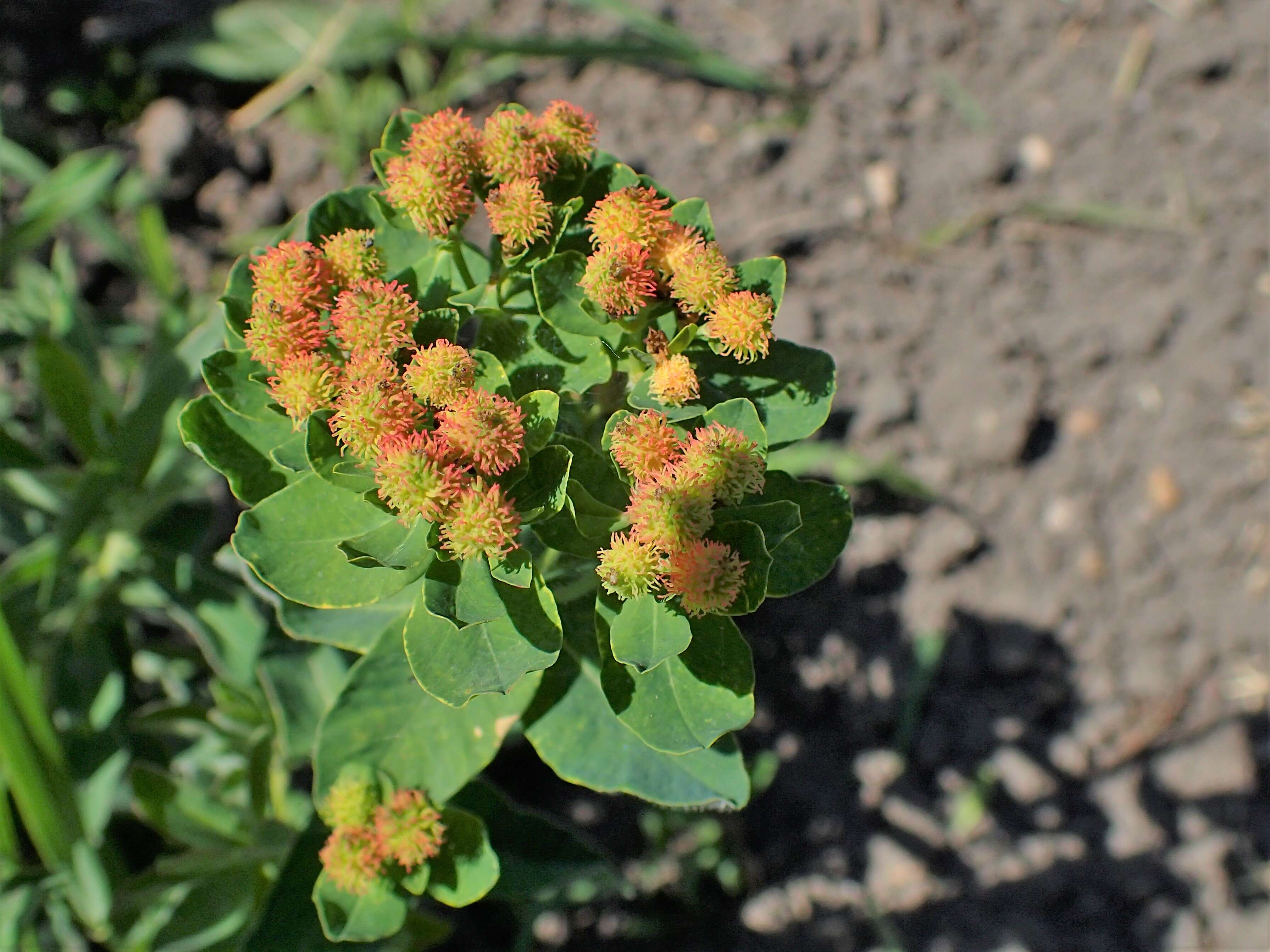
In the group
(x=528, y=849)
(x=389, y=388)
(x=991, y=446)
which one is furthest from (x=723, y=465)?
(x=991, y=446)

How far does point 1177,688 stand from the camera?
2.89m

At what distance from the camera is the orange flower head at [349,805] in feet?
4.69

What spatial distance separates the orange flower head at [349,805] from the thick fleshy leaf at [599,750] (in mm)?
246

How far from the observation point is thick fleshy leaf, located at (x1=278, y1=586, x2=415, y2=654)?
61.6 inches

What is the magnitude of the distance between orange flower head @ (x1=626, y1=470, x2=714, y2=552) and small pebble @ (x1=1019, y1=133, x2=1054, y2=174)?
2.52m

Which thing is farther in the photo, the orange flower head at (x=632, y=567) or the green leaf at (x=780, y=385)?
the green leaf at (x=780, y=385)

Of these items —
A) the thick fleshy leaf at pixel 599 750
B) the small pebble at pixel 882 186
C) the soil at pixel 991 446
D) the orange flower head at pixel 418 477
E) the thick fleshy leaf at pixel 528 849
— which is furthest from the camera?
the small pebble at pixel 882 186

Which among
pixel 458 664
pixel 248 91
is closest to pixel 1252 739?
pixel 458 664

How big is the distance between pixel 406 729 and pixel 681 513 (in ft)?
2.08

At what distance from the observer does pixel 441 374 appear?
1.21 m

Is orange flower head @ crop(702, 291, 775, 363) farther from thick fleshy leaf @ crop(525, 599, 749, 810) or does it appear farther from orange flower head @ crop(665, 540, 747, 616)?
thick fleshy leaf @ crop(525, 599, 749, 810)

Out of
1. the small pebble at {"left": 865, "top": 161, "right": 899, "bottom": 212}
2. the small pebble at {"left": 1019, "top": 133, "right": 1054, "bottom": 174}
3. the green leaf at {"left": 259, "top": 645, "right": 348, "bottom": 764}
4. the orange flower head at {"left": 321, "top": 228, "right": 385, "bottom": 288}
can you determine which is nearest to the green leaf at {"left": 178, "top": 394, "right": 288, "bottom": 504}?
the orange flower head at {"left": 321, "top": 228, "right": 385, "bottom": 288}

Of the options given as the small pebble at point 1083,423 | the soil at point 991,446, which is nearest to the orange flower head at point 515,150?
the soil at point 991,446

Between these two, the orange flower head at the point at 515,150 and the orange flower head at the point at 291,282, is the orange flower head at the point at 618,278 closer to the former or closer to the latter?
the orange flower head at the point at 515,150
